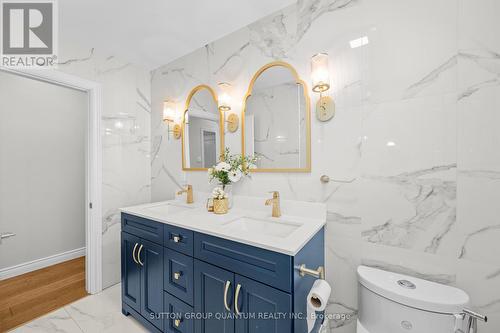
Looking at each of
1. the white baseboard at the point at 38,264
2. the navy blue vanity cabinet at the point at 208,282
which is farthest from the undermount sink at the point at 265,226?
the white baseboard at the point at 38,264

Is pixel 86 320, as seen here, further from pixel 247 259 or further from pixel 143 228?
pixel 247 259

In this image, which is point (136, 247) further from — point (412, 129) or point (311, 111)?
point (412, 129)

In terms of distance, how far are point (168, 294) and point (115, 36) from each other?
7.53 feet

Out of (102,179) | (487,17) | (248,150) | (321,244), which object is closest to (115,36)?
(102,179)

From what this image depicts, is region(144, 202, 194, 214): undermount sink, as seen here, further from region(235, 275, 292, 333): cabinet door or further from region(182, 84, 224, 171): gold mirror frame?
region(235, 275, 292, 333): cabinet door

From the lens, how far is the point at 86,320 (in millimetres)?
1751

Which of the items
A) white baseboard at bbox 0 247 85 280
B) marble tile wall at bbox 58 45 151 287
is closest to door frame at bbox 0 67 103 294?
marble tile wall at bbox 58 45 151 287

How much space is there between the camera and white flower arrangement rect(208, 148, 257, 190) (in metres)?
1.73

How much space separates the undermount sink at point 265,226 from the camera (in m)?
1.41

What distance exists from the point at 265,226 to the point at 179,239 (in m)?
0.60

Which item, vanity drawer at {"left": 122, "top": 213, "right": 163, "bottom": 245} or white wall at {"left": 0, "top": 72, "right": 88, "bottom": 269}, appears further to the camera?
white wall at {"left": 0, "top": 72, "right": 88, "bottom": 269}

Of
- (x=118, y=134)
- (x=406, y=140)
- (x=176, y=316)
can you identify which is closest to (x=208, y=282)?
Result: (x=176, y=316)

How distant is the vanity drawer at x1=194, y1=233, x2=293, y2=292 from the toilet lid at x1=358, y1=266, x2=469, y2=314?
0.51 meters

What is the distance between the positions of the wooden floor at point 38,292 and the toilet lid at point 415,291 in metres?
2.62
